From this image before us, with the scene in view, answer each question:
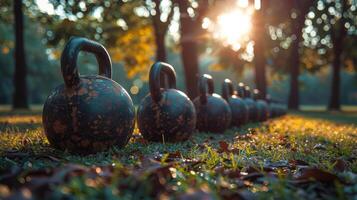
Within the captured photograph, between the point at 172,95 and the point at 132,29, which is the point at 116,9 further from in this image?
the point at 172,95

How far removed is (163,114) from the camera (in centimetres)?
618

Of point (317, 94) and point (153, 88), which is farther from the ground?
point (153, 88)

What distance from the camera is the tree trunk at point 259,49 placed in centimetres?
2075

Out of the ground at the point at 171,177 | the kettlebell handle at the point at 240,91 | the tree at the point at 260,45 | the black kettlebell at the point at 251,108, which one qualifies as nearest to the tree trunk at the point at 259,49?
the tree at the point at 260,45

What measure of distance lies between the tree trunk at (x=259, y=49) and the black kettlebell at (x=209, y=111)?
40.5 feet

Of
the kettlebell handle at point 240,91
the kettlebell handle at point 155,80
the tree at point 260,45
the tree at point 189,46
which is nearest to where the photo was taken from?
the kettlebell handle at point 155,80

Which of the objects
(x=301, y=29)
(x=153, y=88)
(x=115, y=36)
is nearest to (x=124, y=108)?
(x=153, y=88)

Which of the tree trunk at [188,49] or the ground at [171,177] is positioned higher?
the tree trunk at [188,49]

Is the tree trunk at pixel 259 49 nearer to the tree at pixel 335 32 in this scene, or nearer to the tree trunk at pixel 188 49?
the tree trunk at pixel 188 49

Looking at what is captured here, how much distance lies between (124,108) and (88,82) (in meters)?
0.52

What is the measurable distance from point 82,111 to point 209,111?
4089 mm

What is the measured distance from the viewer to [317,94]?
284 ft

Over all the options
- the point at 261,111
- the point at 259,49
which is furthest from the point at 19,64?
the point at 261,111

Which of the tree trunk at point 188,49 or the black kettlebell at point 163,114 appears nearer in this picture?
the black kettlebell at point 163,114
